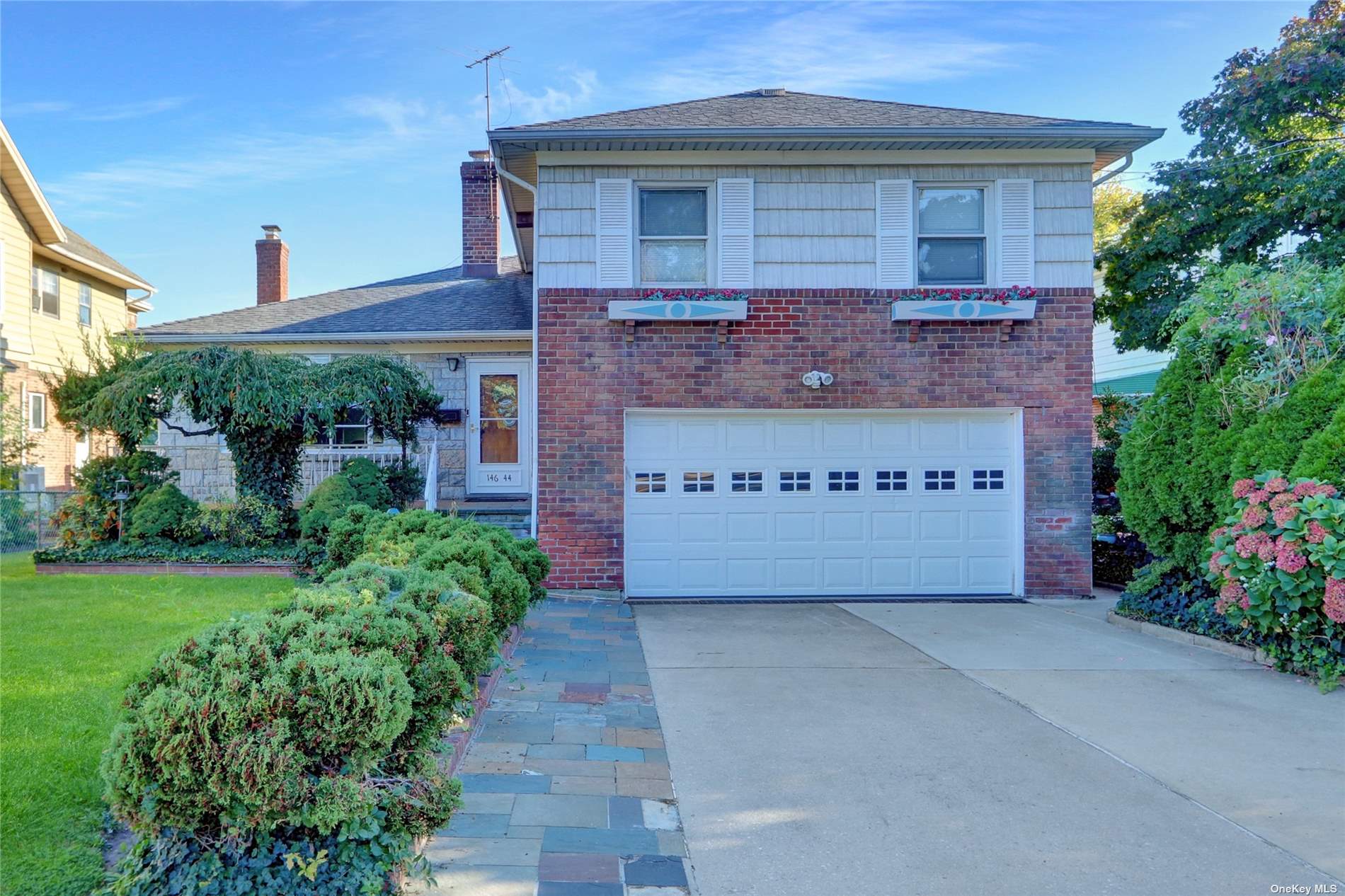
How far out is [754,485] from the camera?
9.40 metres

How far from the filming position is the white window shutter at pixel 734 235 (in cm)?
915

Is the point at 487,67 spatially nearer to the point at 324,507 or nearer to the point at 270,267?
the point at 270,267

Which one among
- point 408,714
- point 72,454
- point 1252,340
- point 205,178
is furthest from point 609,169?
point 72,454

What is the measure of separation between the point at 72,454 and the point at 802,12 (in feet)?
55.6

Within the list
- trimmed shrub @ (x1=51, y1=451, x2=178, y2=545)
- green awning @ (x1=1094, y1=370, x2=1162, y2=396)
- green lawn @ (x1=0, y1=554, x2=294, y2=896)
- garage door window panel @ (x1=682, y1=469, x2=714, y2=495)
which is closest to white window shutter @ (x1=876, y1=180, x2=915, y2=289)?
garage door window panel @ (x1=682, y1=469, x2=714, y2=495)

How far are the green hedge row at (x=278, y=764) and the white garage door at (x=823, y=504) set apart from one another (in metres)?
6.21

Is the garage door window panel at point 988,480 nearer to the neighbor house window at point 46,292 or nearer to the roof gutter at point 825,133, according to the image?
the roof gutter at point 825,133

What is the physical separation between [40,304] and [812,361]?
1645 cm

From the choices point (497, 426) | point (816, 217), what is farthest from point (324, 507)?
point (816, 217)

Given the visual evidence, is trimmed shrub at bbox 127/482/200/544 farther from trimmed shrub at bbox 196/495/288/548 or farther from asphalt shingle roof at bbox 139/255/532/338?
asphalt shingle roof at bbox 139/255/532/338

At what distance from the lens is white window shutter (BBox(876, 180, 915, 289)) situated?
9.23 meters

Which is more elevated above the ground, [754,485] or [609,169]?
[609,169]

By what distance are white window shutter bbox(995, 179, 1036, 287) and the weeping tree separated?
7286 millimetres

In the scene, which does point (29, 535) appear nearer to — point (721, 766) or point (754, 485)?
point (754, 485)
